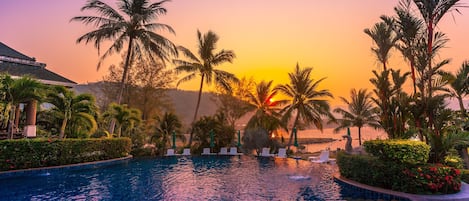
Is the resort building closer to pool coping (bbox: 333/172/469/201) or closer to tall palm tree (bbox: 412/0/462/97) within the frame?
pool coping (bbox: 333/172/469/201)

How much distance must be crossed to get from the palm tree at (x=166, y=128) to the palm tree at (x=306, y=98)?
756 centimetres

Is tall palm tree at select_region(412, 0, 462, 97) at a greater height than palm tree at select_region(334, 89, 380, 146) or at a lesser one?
greater

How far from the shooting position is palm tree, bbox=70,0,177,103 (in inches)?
704

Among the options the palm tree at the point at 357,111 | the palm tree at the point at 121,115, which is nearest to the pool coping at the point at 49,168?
the palm tree at the point at 121,115

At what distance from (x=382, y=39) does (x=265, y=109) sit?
36.9 ft

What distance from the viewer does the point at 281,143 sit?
20781 millimetres

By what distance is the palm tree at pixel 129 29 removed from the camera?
58.6 ft

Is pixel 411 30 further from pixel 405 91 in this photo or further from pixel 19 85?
pixel 19 85

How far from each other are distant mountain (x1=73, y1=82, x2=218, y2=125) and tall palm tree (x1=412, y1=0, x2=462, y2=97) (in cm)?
2322

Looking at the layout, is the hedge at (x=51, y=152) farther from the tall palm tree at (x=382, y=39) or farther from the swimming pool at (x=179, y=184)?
the tall palm tree at (x=382, y=39)

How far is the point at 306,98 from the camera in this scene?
786 inches

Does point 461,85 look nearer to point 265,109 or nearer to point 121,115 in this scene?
point 265,109

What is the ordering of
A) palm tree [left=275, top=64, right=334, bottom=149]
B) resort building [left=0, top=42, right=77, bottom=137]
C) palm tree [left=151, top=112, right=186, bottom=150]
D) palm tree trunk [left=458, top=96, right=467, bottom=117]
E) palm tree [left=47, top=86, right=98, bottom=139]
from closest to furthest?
1. palm tree trunk [left=458, top=96, right=467, bottom=117]
2. palm tree [left=47, top=86, right=98, bottom=139]
3. resort building [left=0, top=42, right=77, bottom=137]
4. palm tree [left=275, top=64, right=334, bottom=149]
5. palm tree [left=151, top=112, right=186, bottom=150]

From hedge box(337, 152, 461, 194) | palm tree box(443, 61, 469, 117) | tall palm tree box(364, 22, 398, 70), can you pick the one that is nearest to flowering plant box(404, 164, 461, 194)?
hedge box(337, 152, 461, 194)
